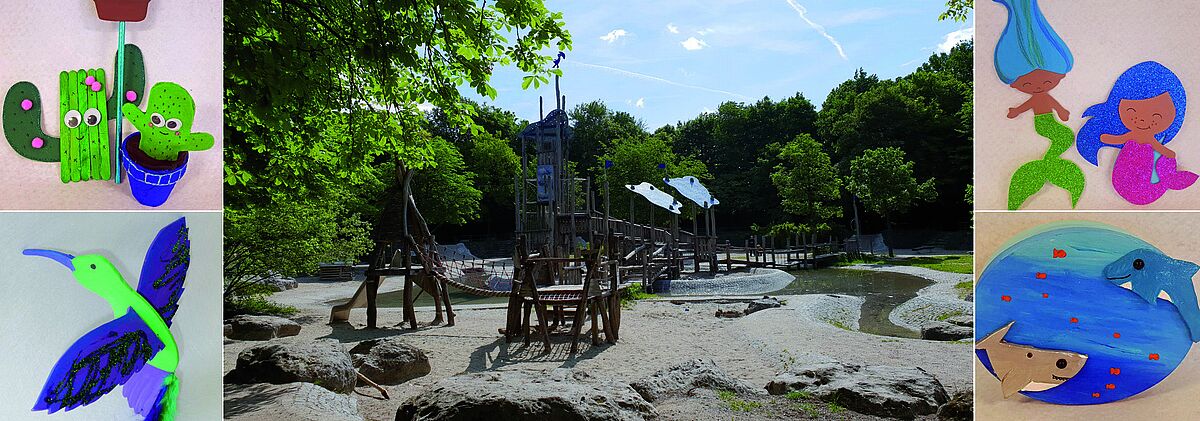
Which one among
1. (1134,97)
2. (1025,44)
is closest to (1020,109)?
(1025,44)

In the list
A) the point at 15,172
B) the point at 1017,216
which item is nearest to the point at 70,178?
the point at 15,172

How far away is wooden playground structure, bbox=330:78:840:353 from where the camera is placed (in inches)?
250

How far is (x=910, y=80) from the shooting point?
1767 cm

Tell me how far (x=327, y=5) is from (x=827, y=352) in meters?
4.66

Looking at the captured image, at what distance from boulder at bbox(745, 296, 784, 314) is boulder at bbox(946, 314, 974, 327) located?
2262 millimetres

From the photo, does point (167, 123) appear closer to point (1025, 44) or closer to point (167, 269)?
point (167, 269)

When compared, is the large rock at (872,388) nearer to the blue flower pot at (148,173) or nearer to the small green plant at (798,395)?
the small green plant at (798,395)

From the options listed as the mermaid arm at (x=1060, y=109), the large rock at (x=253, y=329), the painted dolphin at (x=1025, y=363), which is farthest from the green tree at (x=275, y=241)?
the mermaid arm at (x=1060, y=109)

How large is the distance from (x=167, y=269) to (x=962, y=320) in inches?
296

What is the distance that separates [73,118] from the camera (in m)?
1.94

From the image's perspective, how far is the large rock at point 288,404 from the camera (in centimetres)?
254

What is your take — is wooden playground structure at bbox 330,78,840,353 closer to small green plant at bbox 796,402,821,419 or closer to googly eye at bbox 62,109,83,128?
small green plant at bbox 796,402,821,419

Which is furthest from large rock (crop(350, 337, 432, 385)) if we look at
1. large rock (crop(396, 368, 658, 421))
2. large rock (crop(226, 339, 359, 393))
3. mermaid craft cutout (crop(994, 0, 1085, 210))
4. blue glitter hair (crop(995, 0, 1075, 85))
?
blue glitter hair (crop(995, 0, 1075, 85))

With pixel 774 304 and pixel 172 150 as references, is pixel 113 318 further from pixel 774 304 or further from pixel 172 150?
pixel 774 304
